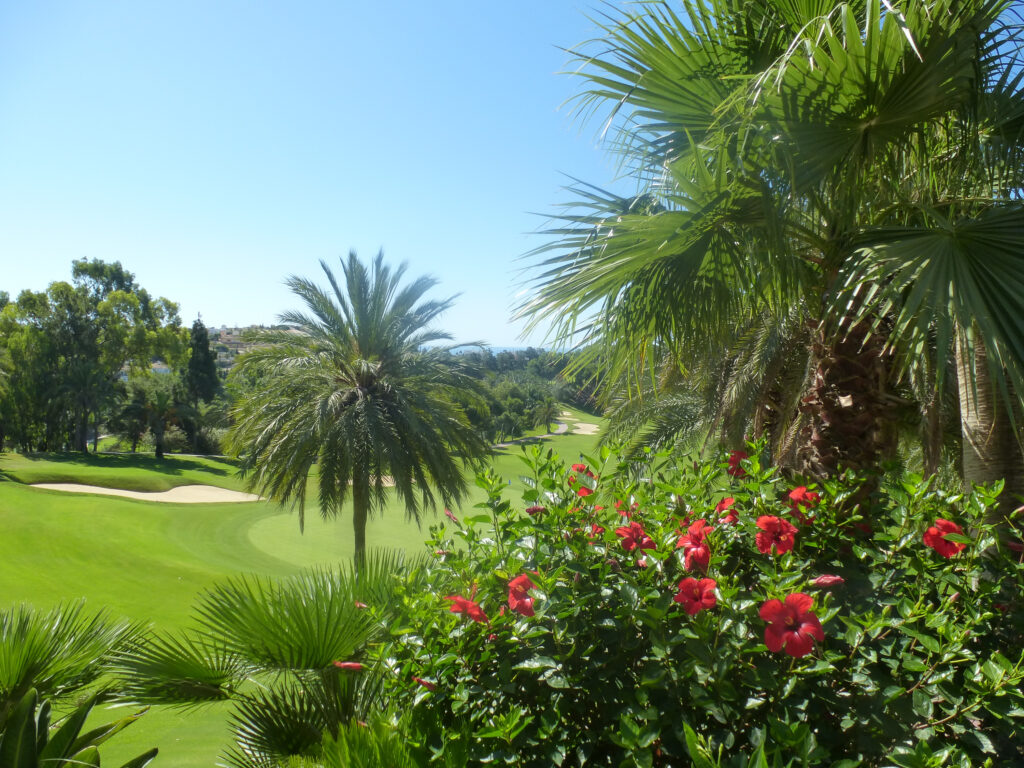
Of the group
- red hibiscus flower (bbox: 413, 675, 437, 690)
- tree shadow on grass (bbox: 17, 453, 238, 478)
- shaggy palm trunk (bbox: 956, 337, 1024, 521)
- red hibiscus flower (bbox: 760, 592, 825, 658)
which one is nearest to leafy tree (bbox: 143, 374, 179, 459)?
tree shadow on grass (bbox: 17, 453, 238, 478)

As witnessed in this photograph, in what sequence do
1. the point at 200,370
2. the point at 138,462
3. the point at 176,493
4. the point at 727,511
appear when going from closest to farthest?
the point at 727,511, the point at 176,493, the point at 138,462, the point at 200,370

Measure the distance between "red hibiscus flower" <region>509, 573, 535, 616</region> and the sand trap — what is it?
19.5m

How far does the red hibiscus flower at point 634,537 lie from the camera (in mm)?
2271

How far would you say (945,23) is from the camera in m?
2.94

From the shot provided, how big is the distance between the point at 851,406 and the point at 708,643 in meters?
2.46

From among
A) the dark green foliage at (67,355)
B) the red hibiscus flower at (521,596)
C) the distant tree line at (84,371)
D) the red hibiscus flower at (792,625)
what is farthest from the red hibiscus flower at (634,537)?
the dark green foliage at (67,355)

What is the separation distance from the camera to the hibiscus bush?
1818 mm

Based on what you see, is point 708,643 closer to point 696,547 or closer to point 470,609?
point 696,547

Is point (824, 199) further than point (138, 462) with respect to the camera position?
No

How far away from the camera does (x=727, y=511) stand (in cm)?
254

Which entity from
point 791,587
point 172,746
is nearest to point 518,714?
point 791,587

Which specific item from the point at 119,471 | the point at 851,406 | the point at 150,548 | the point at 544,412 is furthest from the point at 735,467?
the point at 544,412

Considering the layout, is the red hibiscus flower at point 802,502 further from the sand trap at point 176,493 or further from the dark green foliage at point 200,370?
the dark green foliage at point 200,370

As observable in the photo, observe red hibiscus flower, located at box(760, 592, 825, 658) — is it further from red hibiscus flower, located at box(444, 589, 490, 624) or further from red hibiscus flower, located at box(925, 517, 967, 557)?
red hibiscus flower, located at box(444, 589, 490, 624)
